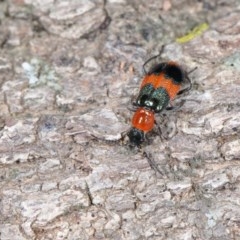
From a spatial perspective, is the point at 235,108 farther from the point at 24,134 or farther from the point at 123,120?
the point at 24,134

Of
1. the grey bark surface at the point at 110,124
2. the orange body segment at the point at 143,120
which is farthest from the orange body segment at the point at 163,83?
the orange body segment at the point at 143,120

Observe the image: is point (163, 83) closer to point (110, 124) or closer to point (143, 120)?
point (143, 120)

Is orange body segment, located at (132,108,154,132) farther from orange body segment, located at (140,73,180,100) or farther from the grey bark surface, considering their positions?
orange body segment, located at (140,73,180,100)

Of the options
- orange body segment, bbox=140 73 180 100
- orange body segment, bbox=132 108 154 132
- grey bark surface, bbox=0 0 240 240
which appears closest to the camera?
grey bark surface, bbox=0 0 240 240

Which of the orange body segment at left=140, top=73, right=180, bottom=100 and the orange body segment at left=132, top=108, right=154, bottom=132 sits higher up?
the orange body segment at left=140, top=73, right=180, bottom=100

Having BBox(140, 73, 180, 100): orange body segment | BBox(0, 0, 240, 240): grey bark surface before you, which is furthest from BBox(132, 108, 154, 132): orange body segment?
BBox(140, 73, 180, 100): orange body segment

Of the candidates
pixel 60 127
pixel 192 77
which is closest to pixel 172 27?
pixel 192 77
